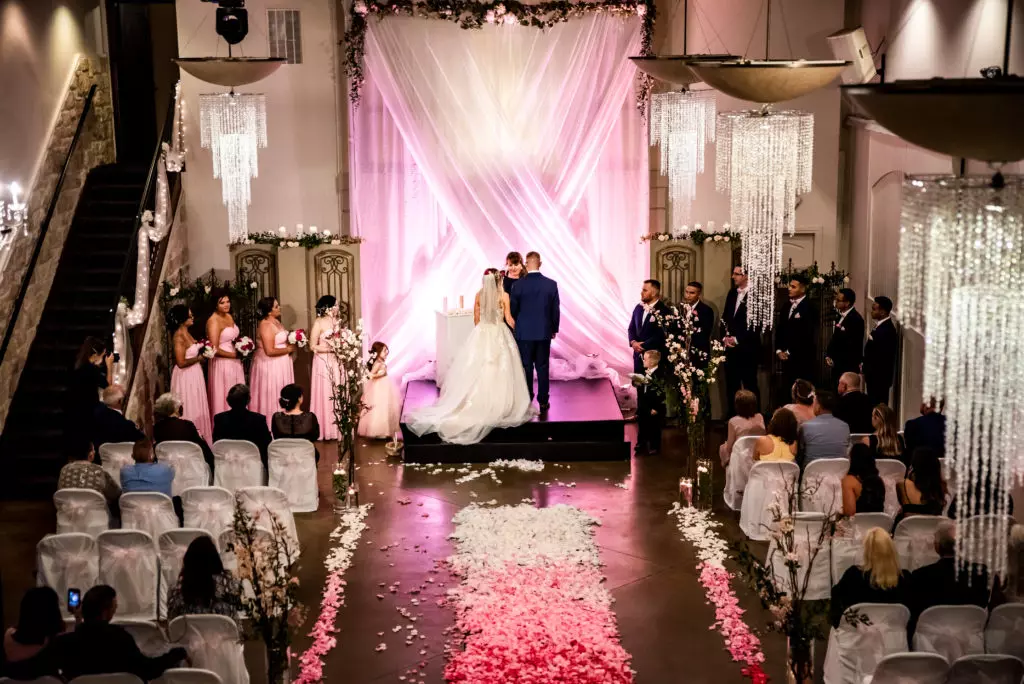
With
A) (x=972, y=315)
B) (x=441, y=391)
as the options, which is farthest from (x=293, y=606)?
(x=441, y=391)

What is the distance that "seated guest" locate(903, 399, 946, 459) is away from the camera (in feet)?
28.0

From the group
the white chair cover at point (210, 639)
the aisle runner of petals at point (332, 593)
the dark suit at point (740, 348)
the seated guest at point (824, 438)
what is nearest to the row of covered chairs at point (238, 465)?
the aisle runner of petals at point (332, 593)

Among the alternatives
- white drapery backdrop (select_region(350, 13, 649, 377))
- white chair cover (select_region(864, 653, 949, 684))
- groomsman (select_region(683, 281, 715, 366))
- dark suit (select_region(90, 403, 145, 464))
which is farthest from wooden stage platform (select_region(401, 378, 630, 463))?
white chair cover (select_region(864, 653, 949, 684))

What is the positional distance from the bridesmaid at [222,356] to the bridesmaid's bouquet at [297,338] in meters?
0.49

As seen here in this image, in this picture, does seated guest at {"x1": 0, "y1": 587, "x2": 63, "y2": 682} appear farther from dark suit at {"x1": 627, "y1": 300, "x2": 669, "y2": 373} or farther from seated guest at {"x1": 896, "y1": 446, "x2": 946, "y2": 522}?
dark suit at {"x1": 627, "y1": 300, "x2": 669, "y2": 373}

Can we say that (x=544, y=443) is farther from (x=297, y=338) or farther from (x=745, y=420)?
(x=297, y=338)

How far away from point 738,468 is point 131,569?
Answer: 4399mm

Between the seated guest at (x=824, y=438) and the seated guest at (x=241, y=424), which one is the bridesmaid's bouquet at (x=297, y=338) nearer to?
the seated guest at (x=241, y=424)

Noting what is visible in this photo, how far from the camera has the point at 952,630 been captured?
6438 mm

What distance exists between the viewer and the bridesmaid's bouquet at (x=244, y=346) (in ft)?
38.3

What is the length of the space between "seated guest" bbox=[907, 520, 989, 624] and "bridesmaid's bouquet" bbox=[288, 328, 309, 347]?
22.0 feet

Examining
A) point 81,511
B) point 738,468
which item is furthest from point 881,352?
point 81,511

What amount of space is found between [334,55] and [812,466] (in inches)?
272

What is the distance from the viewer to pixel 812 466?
8609mm
